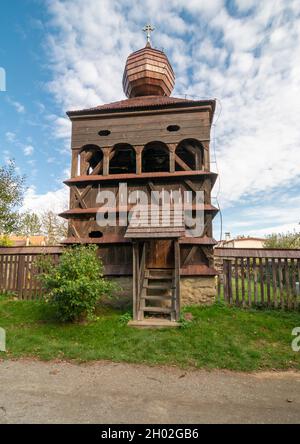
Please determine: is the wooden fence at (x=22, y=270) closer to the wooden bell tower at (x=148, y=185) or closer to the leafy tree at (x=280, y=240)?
the wooden bell tower at (x=148, y=185)

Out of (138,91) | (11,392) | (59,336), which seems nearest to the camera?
(11,392)

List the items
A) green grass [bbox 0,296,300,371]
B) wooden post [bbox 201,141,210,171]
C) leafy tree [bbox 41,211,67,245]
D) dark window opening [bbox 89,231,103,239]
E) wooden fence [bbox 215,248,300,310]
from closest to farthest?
green grass [bbox 0,296,300,371] < wooden fence [bbox 215,248,300,310] < wooden post [bbox 201,141,210,171] < dark window opening [bbox 89,231,103,239] < leafy tree [bbox 41,211,67,245]

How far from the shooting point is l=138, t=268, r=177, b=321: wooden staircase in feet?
26.2

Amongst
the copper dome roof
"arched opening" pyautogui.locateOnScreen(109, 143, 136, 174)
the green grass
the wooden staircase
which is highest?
the copper dome roof

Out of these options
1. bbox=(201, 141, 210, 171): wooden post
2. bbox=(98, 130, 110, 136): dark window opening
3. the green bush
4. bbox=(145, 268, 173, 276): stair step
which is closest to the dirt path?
the green bush

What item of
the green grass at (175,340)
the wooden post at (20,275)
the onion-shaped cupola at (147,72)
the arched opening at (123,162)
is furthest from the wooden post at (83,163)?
the green grass at (175,340)

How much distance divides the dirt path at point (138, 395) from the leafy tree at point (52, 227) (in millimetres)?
30198

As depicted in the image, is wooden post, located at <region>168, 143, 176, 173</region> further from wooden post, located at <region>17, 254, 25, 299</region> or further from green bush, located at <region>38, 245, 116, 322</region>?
wooden post, located at <region>17, 254, 25, 299</region>

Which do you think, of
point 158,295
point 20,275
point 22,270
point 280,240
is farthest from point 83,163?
point 280,240

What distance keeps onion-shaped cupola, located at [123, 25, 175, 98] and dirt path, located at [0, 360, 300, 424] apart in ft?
38.2

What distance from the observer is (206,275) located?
360 inches
